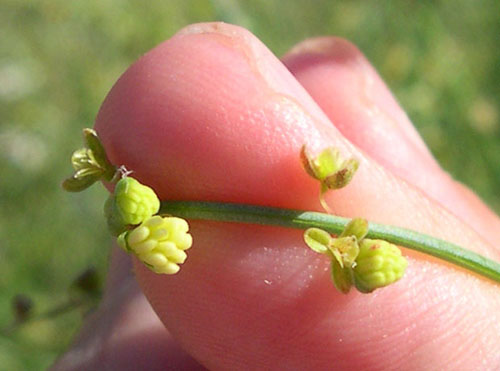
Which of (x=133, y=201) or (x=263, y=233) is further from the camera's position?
(x=263, y=233)

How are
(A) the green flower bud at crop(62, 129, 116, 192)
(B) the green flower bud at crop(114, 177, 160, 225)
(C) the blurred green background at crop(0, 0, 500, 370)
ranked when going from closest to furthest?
(B) the green flower bud at crop(114, 177, 160, 225), (A) the green flower bud at crop(62, 129, 116, 192), (C) the blurred green background at crop(0, 0, 500, 370)

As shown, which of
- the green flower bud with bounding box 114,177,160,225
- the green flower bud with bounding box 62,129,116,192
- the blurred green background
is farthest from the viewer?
the blurred green background

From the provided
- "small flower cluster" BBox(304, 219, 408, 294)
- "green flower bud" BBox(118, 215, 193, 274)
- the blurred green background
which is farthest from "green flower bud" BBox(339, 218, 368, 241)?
the blurred green background

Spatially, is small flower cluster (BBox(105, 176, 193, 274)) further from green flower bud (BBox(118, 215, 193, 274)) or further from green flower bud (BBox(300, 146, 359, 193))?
green flower bud (BBox(300, 146, 359, 193))

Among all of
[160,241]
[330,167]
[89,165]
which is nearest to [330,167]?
[330,167]

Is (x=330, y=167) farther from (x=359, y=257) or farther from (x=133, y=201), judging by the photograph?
(x=133, y=201)

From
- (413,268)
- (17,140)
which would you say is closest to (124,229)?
(413,268)

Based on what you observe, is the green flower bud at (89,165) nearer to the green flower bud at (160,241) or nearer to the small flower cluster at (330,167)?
the green flower bud at (160,241)
